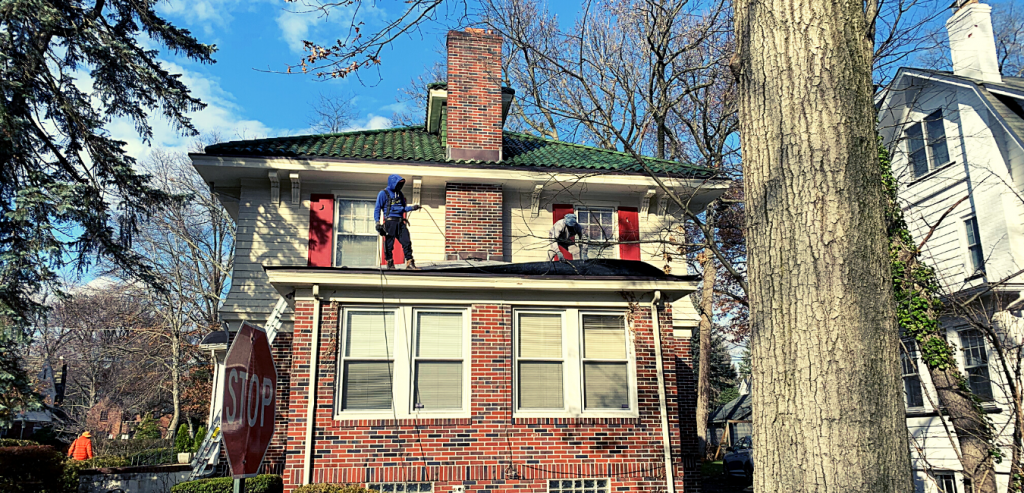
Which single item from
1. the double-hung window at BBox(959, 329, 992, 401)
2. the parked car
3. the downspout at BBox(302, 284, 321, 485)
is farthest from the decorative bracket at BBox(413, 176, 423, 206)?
the parked car

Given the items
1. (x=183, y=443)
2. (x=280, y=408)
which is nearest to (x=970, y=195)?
(x=280, y=408)

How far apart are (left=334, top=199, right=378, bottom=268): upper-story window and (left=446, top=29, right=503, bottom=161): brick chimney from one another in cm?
217

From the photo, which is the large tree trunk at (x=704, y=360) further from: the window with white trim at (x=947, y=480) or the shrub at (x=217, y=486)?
the shrub at (x=217, y=486)

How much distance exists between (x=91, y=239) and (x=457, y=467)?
32.3ft

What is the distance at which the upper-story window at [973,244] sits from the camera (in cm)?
1681

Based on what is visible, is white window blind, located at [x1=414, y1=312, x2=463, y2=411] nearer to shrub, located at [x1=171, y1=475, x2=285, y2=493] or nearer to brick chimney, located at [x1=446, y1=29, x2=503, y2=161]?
shrub, located at [x1=171, y1=475, x2=285, y2=493]

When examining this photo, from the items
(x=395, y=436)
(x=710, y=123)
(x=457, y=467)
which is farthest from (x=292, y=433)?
(x=710, y=123)

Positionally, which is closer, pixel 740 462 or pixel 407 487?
pixel 407 487

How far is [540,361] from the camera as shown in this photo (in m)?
11.3

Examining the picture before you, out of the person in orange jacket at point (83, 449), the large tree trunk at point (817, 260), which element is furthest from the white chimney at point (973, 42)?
the person in orange jacket at point (83, 449)

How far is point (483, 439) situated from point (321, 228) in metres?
5.98

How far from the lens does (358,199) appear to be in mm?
14625

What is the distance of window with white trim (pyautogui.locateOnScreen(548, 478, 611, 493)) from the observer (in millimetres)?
10711

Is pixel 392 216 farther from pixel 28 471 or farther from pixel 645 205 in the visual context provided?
pixel 28 471
